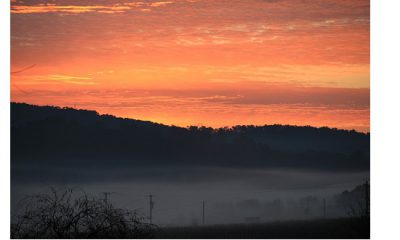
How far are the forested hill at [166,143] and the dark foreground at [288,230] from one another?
0.93m

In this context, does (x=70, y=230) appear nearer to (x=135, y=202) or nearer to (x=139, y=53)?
(x=135, y=202)

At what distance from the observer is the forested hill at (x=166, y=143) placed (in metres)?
12.5

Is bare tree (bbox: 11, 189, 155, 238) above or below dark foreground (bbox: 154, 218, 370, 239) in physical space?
above

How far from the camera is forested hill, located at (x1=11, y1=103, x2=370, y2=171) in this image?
12.5 meters

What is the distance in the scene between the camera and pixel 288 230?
13.5m

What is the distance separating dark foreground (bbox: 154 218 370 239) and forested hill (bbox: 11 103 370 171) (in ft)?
3.04
